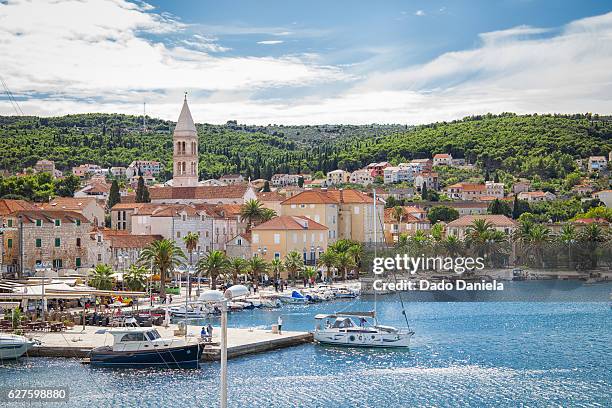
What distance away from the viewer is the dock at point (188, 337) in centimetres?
3694

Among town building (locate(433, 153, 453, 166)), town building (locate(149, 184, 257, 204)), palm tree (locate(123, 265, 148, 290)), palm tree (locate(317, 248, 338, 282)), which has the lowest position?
palm tree (locate(123, 265, 148, 290))

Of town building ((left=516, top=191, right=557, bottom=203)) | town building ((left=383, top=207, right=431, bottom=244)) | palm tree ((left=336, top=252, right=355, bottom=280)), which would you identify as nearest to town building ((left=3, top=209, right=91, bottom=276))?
palm tree ((left=336, top=252, right=355, bottom=280))

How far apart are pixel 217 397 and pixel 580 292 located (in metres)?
51.7

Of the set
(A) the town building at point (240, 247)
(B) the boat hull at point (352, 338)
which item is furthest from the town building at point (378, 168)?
(B) the boat hull at point (352, 338)

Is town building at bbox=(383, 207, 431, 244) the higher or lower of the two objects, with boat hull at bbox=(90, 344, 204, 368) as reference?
higher

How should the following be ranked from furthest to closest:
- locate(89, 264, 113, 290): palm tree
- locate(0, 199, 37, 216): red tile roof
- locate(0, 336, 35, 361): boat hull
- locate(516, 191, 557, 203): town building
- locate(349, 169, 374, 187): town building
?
locate(349, 169, 374, 187): town building, locate(516, 191, 557, 203): town building, locate(0, 199, 37, 216): red tile roof, locate(89, 264, 113, 290): palm tree, locate(0, 336, 35, 361): boat hull

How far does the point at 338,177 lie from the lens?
17688 centimetres

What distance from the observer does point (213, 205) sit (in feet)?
294

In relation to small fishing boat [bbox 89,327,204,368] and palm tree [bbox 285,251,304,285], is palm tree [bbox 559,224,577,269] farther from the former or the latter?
small fishing boat [bbox 89,327,204,368]

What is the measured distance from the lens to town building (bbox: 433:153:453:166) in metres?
194

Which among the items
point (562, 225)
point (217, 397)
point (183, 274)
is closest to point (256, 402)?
point (217, 397)

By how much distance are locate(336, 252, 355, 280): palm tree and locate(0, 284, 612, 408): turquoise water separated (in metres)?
28.9

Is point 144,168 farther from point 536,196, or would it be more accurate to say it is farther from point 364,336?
point 364,336

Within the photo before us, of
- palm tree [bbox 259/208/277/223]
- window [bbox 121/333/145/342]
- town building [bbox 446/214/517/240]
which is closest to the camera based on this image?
window [bbox 121/333/145/342]
